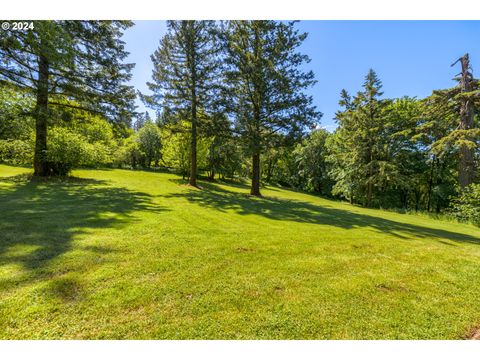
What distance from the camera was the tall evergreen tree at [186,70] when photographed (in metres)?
13.9

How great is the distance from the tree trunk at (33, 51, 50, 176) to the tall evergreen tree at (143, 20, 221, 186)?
5.14 metres

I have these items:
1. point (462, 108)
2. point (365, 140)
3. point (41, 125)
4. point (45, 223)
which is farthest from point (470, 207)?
point (41, 125)

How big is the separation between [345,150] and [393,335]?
22665 mm

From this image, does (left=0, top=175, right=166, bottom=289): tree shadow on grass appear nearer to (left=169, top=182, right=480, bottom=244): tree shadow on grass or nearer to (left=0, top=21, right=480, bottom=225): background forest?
(left=169, top=182, right=480, bottom=244): tree shadow on grass

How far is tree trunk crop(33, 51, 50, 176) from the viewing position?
10.9 metres

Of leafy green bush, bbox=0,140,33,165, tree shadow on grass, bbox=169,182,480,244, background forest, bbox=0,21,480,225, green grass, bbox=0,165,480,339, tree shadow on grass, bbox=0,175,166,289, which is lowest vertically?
tree shadow on grass, bbox=169,182,480,244

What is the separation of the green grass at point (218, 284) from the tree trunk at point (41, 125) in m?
8.23

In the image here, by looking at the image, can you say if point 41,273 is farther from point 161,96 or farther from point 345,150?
point 345,150

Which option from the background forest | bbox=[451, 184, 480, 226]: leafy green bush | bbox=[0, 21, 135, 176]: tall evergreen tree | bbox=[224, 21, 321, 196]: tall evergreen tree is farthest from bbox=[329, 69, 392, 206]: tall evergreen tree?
bbox=[0, 21, 135, 176]: tall evergreen tree

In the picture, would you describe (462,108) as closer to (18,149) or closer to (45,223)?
(45,223)

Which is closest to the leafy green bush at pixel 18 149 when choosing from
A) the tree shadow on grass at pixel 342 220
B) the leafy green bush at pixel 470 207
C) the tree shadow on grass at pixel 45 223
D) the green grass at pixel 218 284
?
the tree shadow on grass at pixel 45 223

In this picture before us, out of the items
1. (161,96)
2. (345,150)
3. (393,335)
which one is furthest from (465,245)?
(345,150)

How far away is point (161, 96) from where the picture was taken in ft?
47.7

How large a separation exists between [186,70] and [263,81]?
5.40 m
